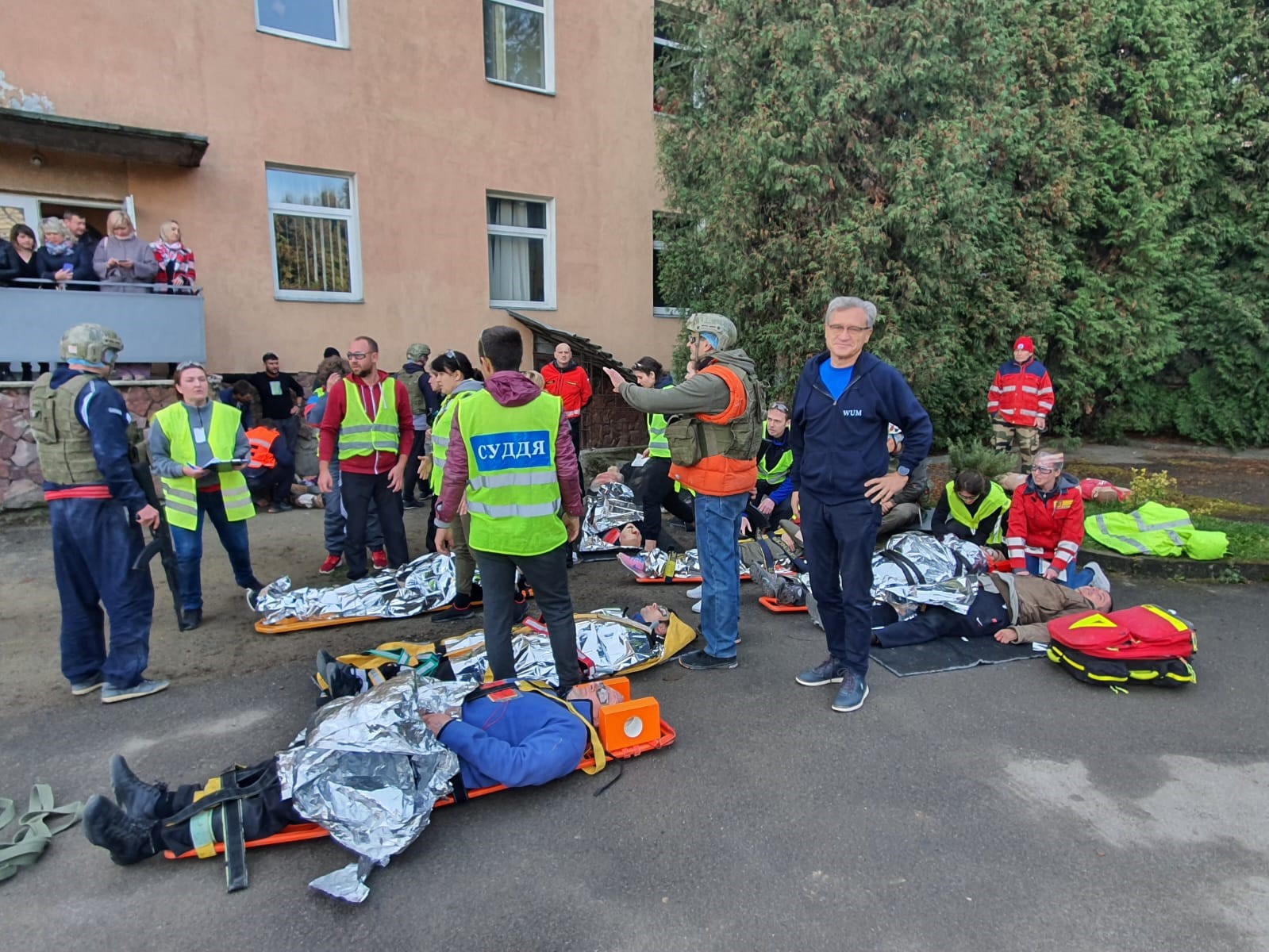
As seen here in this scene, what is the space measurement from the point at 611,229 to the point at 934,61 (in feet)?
17.7

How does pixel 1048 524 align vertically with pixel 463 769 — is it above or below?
above

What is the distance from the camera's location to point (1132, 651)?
4.27 metres

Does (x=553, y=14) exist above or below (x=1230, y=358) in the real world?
above

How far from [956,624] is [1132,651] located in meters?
0.99

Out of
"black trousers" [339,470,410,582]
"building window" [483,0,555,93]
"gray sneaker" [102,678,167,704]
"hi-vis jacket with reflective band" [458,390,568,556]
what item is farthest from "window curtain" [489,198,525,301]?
"hi-vis jacket with reflective band" [458,390,568,556]

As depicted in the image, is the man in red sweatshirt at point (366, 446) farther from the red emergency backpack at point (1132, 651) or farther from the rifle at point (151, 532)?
the red emergency backpack at point (1132, 651)

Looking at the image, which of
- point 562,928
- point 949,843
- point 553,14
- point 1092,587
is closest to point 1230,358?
point 1092,587

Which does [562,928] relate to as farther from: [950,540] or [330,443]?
[950,540]

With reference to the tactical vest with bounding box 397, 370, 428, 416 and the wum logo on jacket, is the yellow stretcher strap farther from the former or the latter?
the tactical vest with bounding box 397, 370, 428, 416

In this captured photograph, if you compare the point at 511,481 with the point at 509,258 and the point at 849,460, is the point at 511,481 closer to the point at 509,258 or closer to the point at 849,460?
the point at 849,460

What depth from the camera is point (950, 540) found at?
20.3ft

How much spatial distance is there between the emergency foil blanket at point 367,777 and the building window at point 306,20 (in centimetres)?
962

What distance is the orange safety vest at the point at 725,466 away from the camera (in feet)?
13.8

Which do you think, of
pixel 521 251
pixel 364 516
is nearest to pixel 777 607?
pixel 364 516
